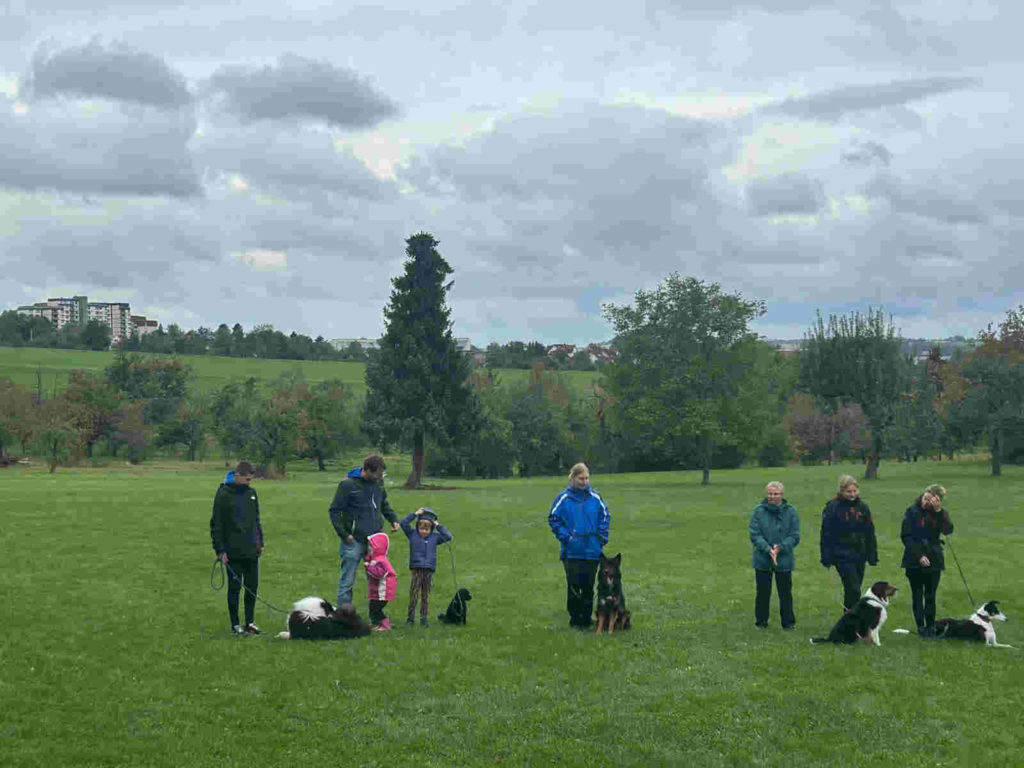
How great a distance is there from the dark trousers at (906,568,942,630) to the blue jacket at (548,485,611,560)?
4878 mm

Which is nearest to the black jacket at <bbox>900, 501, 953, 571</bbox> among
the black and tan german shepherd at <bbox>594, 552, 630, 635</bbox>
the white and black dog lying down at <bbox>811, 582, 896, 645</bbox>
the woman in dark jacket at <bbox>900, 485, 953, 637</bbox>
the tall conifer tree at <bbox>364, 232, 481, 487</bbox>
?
the woman in dark jacket at <bbox>900, 485, 953, 637</bbox>

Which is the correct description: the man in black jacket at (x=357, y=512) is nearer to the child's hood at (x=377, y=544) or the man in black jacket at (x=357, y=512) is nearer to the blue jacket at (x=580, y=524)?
the child's hood at (x=377, y=544)

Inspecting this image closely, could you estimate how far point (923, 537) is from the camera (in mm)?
14227

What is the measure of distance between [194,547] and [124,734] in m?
16.1

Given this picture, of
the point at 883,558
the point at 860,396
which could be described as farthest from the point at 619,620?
the point at 860,396

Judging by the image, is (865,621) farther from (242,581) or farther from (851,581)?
(242,581)

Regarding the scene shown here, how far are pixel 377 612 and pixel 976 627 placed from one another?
29.6ft

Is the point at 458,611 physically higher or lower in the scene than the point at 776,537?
lower

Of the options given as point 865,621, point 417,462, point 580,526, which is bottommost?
point 417,462

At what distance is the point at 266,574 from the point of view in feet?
68.6

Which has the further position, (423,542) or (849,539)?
(849,539)

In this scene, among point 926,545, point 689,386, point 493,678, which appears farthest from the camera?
point 689,386

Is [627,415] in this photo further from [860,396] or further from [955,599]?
[955,599]

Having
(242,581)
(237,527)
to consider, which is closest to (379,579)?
(242,581)
